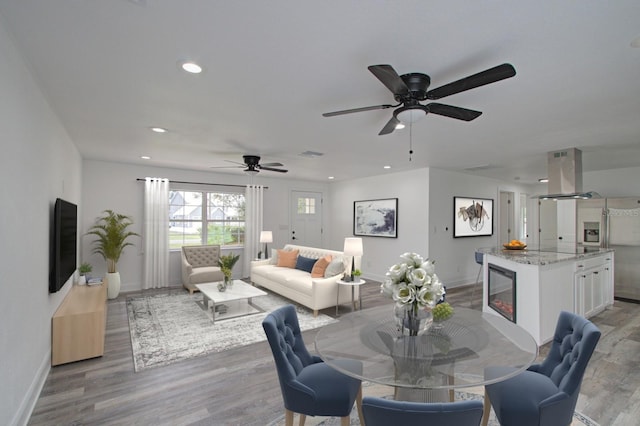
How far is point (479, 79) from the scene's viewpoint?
5.86 ft

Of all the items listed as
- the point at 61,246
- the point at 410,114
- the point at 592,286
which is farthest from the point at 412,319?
the point at 592,286

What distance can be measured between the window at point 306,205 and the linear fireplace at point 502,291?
194 inches

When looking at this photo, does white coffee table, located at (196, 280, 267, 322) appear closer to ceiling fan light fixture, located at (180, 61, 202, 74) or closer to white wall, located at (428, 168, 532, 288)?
ceiling fan light fixture, located at (180, 61, 202, 74)

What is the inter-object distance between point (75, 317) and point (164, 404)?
4.81 feet

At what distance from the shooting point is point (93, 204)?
18.8 ft

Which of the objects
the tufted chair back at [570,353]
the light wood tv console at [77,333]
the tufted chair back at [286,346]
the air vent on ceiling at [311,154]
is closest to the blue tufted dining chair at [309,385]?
the tufted chair back at [286,346]

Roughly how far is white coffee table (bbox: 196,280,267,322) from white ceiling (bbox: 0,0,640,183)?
7.12 ft

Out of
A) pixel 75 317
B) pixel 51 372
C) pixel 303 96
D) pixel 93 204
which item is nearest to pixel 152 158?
pixel 93 204

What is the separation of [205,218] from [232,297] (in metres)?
3.06

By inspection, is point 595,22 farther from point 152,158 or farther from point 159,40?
point 152,158

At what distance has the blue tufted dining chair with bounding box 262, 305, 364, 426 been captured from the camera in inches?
68.3

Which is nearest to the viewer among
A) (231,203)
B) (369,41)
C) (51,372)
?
(369,41)

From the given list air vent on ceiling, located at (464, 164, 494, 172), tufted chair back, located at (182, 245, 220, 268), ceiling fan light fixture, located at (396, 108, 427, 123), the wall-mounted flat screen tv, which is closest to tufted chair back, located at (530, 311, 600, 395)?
ceiling fan light fixture, located at (396, 108, 427, 123)

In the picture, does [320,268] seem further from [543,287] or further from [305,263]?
[543,287]
